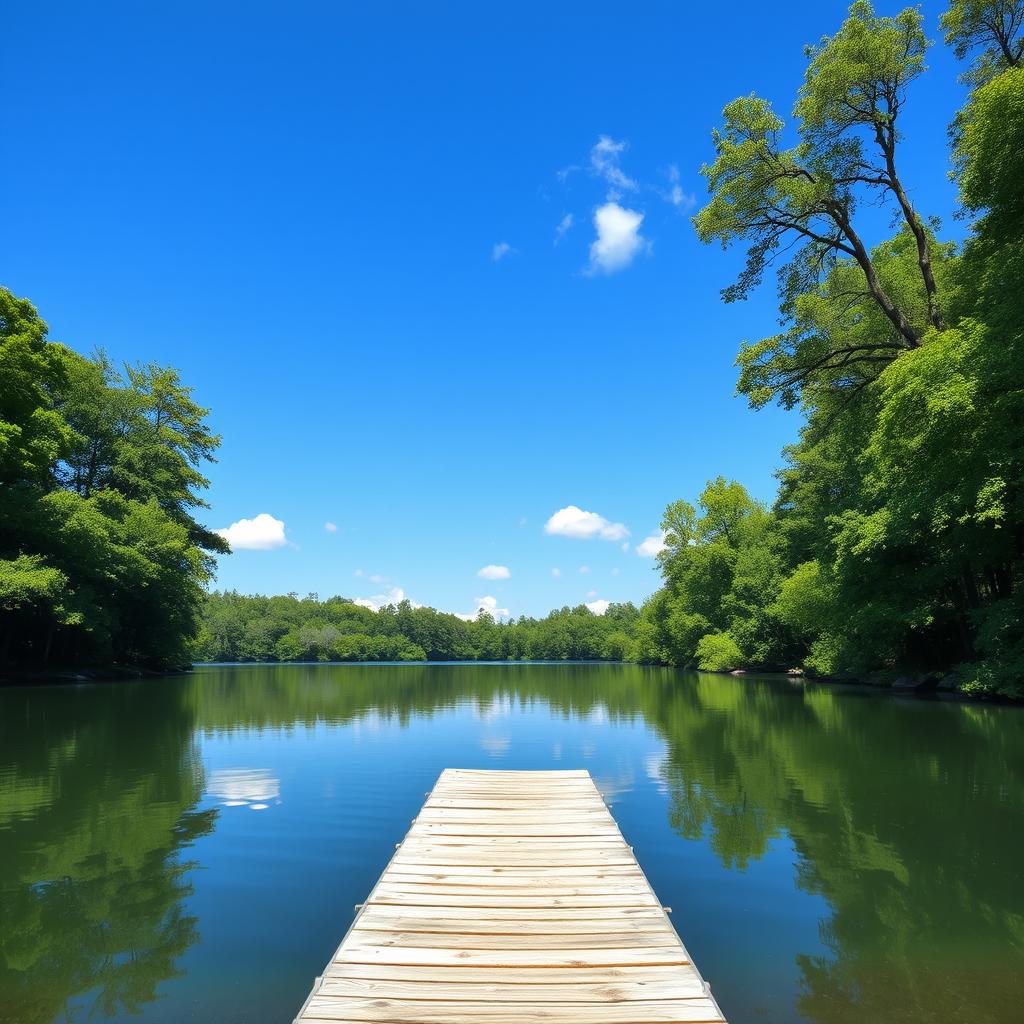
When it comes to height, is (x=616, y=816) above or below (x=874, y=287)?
below

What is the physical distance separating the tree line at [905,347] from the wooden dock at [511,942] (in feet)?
57.2

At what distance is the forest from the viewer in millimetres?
20047

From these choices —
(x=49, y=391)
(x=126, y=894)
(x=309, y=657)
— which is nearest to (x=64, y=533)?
(x=49, y=391)

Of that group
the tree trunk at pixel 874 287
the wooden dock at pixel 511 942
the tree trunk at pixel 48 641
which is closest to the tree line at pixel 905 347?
the tree trunk at pixel 874 287

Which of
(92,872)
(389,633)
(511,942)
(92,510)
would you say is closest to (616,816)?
(511,942)

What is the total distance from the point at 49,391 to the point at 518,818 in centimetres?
4902

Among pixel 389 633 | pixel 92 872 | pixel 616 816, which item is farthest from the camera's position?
pixel 389 633

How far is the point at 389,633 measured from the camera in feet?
525

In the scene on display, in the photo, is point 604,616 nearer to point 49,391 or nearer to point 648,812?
point 49,391

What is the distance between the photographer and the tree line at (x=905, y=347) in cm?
1916

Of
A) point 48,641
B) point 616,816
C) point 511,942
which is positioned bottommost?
point 616,816

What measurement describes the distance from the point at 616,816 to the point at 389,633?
154 m

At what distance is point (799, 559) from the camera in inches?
1914

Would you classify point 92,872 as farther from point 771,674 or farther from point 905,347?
point 771,674
